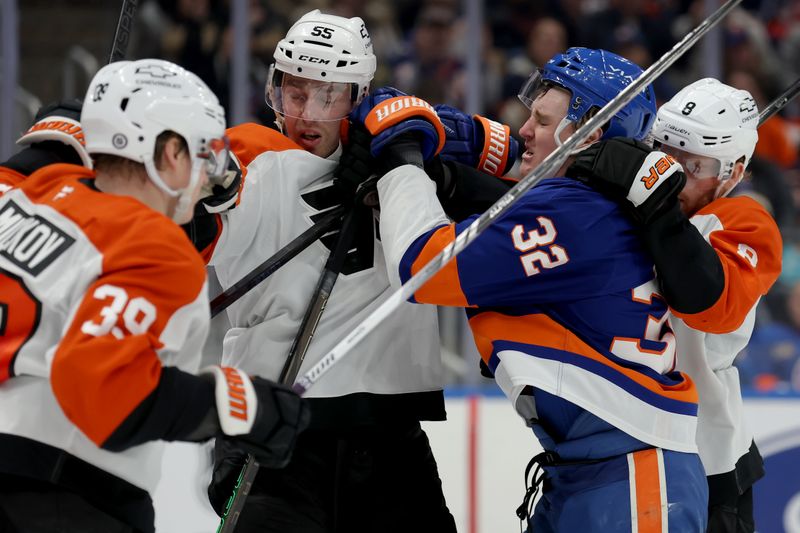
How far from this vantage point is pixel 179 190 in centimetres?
192

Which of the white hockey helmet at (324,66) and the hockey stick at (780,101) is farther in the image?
the hockey stick at (780,101)

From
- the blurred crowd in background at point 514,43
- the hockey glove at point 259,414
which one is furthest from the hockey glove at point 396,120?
the blurred crowd in background at point 514,43

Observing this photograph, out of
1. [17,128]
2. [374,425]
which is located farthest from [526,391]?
[17,128]

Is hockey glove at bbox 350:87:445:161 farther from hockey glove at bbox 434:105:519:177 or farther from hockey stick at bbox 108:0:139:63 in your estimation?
hockey stick at bbox 108:0:139:63

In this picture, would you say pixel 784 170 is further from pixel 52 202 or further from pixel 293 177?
pixel 52 202

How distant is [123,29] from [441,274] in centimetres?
97

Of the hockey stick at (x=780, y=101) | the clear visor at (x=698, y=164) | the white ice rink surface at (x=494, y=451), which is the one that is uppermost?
the hockey stick at (x=780, y=101)

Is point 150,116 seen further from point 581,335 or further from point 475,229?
point 581,335

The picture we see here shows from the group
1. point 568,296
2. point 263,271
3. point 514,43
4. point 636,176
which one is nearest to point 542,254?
A: point 568,296

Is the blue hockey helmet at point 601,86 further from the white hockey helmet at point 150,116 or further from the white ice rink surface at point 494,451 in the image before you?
the white ice rink surface at point 494,451

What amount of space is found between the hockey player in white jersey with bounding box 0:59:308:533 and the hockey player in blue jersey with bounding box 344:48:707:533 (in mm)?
436

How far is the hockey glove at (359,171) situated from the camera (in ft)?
7.93

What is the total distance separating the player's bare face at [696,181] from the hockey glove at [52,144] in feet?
4.02

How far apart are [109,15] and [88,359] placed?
4005mm
